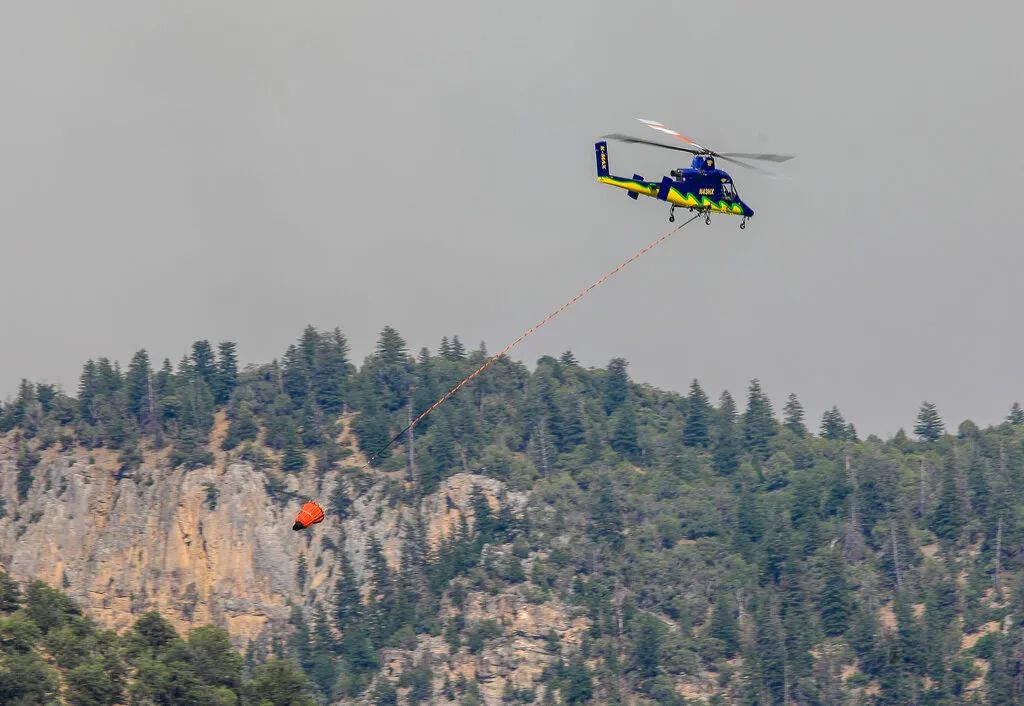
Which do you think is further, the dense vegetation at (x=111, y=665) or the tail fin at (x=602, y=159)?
the dense vegetation at (x=111, y=665)

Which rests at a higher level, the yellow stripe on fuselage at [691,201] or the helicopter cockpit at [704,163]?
the helicopter cockpit at [704,163]

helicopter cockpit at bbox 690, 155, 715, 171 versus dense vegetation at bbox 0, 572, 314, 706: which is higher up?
helicopter cockpit at bbox 690, 155, 715, 171

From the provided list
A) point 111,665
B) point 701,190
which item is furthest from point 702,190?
point 111,665

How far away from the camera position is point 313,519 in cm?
10412

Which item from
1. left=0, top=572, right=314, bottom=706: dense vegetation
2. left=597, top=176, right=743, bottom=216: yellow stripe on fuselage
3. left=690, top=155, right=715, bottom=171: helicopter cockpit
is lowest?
left=0, top=572, right=314, bottom=706: dense vegetation

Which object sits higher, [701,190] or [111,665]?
[701,190]

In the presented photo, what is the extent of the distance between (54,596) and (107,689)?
58.7 ft

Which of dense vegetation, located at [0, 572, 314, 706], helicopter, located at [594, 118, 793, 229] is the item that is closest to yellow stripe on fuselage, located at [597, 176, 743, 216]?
helicopter, located at [594, 118, 793, 229]

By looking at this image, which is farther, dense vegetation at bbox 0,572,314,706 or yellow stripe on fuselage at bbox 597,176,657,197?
dense vegetation at bbox 0,572,314,706

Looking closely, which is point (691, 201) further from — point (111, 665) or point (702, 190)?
point (111, 665)

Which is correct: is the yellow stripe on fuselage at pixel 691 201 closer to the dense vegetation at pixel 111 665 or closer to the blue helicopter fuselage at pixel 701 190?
the blue helicopter fuselage at pixel 701 190

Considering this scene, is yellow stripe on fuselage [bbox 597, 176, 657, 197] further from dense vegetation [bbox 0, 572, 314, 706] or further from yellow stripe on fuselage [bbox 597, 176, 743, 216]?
dense vegetation [bbox 0, 572, 314, 706]

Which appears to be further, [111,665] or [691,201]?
[111,665]

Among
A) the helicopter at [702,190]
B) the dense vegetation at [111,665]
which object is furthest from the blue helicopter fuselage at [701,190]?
the dense vegetation at [111,665]
